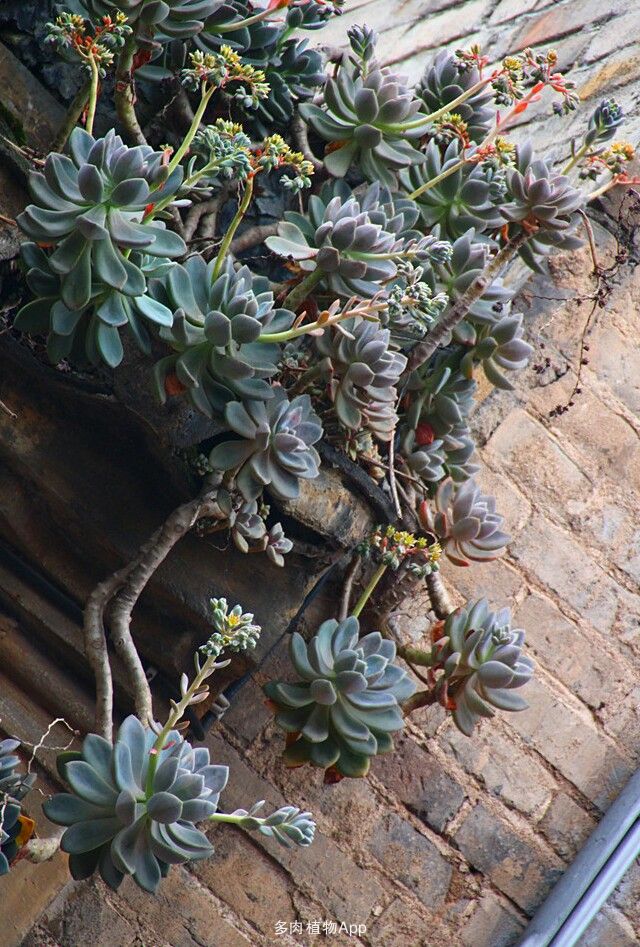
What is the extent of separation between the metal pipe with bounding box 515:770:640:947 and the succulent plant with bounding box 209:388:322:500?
1086mm

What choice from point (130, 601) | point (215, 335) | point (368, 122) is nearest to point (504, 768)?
point (130, 601)

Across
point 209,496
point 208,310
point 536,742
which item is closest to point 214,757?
point 209,496

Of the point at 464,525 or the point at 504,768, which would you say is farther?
the point at 504,768

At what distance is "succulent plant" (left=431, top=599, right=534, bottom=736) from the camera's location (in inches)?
64.2

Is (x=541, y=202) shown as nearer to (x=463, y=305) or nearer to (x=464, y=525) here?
(x=463, y=305)

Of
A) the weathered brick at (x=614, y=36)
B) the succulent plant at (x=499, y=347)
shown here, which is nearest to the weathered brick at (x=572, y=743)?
the succulent plant at (x=499, y=347)

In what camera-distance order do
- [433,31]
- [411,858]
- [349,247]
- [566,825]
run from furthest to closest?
[433,31] < [566,825] < [411,858] < [349,247]

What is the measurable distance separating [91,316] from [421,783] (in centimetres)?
115

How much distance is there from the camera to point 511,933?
190 centimetres

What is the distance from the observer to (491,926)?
1.89 m

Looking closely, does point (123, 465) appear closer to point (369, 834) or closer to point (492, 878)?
point (369, 834)

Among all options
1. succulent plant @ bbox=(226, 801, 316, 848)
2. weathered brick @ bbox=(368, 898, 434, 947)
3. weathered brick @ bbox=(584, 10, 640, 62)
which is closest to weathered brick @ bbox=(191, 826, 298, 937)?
weathered brick @ bbox=(368, 898, 434, 947)

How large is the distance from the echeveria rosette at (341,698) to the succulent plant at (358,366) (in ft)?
1.19

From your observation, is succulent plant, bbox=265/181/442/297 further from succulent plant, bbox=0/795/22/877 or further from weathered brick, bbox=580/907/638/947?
weathered brick, bbox=580/907/638/947
